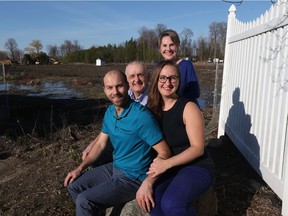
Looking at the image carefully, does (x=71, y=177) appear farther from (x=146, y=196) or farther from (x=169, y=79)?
(x=169, y=79)

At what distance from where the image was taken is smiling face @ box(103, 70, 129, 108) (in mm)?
2854

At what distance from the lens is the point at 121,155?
2895 millimetres

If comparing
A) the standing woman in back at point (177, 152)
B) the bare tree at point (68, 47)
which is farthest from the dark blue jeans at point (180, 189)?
the bare tree at point (68, 47)

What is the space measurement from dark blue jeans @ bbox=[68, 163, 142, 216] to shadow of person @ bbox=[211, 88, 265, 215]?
1091mm

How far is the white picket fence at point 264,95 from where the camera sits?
323 centimetres

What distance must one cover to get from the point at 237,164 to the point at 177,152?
2.21m

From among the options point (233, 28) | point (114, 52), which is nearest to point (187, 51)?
point (114, 52)

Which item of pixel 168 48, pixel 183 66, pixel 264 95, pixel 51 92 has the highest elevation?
pixel 168 48

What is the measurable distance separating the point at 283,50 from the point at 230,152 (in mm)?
2422

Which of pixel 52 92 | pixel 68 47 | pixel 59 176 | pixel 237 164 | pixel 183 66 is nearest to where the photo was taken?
pixel 183 66

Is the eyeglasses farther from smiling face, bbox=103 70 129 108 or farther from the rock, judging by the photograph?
the rock

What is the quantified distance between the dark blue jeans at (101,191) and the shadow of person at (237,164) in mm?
1091

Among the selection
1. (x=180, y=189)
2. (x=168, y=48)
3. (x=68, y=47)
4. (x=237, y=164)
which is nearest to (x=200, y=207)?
(x=180, y=189)

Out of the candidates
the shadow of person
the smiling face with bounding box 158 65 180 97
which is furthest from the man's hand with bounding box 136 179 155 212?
Answer: the shadow of person
